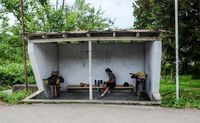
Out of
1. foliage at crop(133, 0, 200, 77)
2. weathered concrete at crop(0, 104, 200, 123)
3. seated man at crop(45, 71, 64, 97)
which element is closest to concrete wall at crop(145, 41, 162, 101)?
foliage at crop(133, 0, 200, 77)

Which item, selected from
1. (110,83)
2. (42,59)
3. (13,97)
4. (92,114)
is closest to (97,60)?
(110,83)

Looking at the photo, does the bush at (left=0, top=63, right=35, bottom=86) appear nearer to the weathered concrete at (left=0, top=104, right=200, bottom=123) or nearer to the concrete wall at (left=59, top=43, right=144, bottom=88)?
the concrete wall at (left=59, top=43, right=144, bottom=88)

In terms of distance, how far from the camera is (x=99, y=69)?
60.1 feet

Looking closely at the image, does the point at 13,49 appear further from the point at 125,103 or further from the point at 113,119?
the point at 113,119

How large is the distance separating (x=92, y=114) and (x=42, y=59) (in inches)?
222

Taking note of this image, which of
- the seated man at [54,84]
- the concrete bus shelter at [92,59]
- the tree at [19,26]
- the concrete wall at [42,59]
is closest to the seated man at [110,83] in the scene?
the concrete bus shelter at [92,59]

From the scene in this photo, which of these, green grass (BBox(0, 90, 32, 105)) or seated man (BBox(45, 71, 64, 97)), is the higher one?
seated man (BBox(45, 71, 64, 97))

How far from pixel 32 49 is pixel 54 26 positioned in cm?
1215

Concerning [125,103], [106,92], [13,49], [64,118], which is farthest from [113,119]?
[13,49]

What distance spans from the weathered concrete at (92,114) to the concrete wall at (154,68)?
1.82 metres

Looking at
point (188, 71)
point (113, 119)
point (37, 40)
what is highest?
point (37, 40)

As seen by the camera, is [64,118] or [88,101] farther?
[88,101]

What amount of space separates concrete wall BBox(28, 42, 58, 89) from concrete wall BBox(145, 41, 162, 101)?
4833 mm

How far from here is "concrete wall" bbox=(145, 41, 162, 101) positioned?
1475 cm
